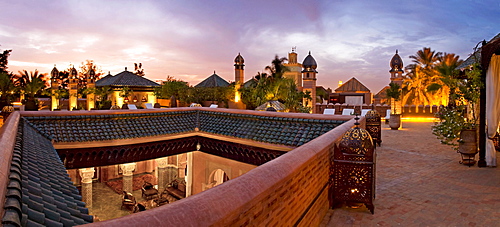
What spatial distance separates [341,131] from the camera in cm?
508

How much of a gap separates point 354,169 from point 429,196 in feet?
6.37

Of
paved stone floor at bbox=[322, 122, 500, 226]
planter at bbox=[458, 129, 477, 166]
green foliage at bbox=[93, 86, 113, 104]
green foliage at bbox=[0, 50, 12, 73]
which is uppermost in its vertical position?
green foliage at bbox=[0, 50, 12, 73]

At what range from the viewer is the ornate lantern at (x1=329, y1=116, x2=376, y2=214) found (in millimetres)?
4184

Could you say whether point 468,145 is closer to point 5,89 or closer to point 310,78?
point 310,78

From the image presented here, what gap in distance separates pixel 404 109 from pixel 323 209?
25208mm

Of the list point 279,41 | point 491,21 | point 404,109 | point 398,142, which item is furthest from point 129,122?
point 279,41

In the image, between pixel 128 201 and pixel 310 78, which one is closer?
pixel 128 201

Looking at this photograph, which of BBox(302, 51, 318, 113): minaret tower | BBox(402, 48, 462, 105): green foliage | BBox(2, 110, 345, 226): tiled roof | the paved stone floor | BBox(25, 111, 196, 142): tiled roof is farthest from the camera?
BBox(402, 48, 462, 105): green foliage

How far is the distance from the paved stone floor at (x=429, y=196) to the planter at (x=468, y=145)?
0.28 m

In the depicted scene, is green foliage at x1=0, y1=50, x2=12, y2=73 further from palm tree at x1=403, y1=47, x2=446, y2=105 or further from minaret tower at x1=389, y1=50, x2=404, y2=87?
palm tree at x1=403, y1=47, x2=446, y2=105

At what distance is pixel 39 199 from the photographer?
6.70 ft

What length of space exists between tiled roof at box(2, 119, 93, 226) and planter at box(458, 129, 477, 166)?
849cm

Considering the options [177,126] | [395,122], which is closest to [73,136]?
[177,126]

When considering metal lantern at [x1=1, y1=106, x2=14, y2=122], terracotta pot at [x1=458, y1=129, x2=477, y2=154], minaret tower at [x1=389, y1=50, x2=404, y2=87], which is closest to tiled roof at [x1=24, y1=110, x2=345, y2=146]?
metal lantern at [x1=1, y1=106, x2=14, y2=122]
